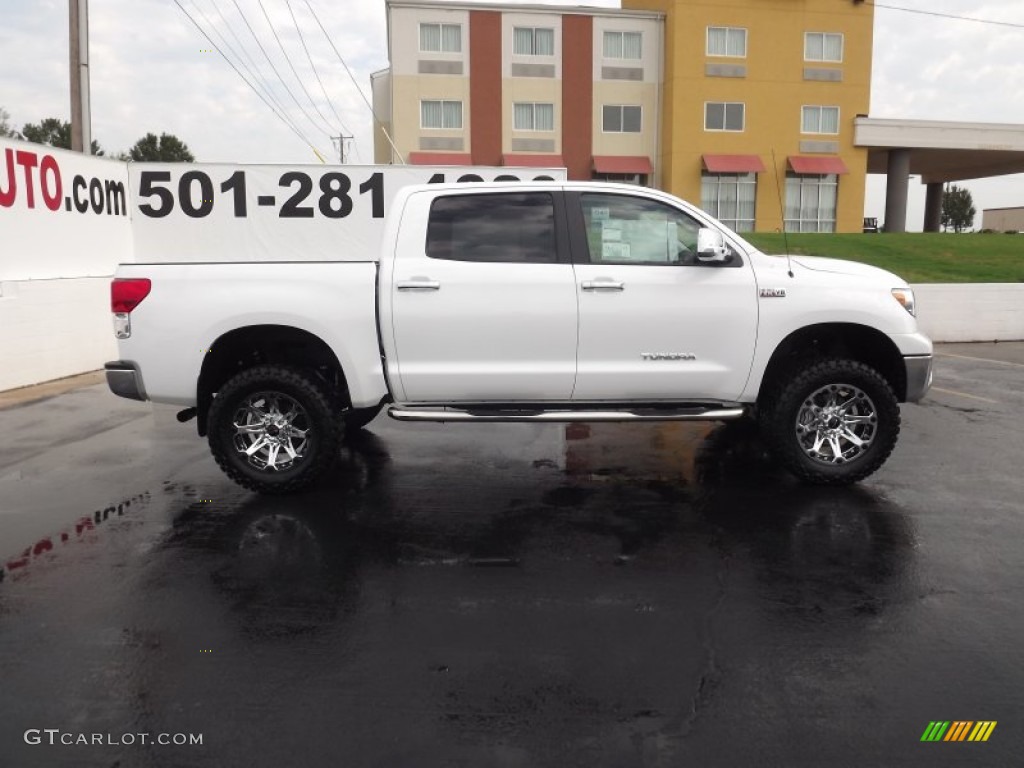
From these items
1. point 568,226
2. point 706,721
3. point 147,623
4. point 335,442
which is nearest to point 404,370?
point 335,442

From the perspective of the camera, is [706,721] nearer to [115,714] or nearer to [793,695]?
[793,695]

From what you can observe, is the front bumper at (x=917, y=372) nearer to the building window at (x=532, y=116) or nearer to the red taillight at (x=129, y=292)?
the red taillight at (x=129, y=292)

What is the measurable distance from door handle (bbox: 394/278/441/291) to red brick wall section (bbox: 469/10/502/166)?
113 ft

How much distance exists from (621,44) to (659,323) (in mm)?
38029

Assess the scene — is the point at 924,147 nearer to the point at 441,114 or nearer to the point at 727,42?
the point at 727,42

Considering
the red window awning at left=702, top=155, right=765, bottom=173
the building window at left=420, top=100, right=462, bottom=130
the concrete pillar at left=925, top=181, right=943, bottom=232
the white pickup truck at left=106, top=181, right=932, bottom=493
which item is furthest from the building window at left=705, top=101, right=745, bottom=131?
the white pickup truck at left=106, top=181, right=932, bottom=493

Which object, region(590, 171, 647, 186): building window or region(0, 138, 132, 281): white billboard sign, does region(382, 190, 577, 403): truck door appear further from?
region(590, 171, 647, 186): building window

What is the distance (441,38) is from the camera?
1524 inches

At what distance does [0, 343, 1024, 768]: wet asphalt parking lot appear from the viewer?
2957 millimetres

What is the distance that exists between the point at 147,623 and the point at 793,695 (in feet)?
9.33

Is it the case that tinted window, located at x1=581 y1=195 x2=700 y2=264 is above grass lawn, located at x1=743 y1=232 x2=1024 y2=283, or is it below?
below

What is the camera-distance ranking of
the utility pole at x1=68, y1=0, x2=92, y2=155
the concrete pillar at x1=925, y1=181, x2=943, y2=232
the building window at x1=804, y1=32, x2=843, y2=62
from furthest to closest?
the concrete pillar at x1=925, y1=181, x2=943, y2=232 → the building window at x1=804, y1=32, x2=843, y2=62 → the utility pole at x1=68, y1=0, x2=92, y2=155

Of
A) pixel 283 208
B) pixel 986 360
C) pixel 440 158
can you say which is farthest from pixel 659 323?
pixel 440 158

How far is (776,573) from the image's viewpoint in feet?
14.5
